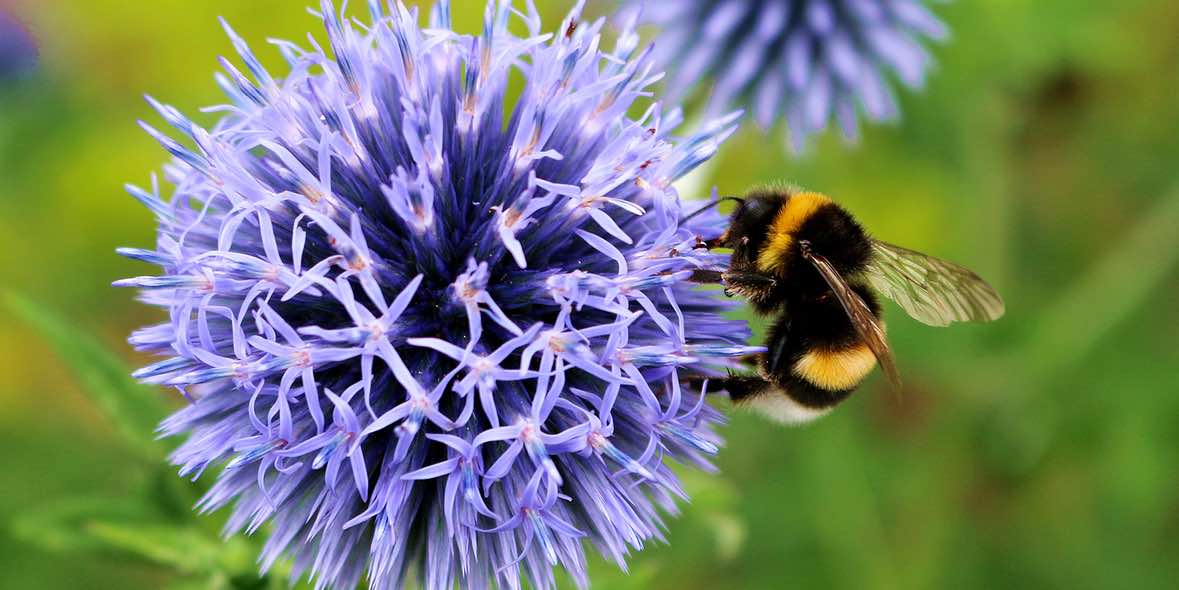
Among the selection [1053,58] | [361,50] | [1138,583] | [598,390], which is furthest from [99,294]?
[1138,583]

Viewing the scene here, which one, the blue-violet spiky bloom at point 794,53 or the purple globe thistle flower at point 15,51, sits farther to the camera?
the purple globe thistle flower at point 15,51

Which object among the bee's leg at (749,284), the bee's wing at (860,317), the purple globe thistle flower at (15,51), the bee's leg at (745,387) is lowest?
the purple globe thistle flower at (15,51)

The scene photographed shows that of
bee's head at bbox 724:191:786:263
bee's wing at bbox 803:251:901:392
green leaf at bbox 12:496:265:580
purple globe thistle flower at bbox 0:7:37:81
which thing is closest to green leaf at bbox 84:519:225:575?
green leaf at bbox 12:496:265:580

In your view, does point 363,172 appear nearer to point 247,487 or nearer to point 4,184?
point 247,487

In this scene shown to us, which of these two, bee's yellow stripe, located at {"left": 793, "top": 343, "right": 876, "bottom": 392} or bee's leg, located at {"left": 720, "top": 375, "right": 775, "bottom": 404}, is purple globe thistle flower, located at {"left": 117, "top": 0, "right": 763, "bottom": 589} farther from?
bee's yellow stripe, located at {"left": 793, "top": 343, "right": 876, "bottom": 392}

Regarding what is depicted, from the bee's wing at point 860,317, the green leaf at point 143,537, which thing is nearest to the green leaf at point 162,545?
the green leaf at point 143,537

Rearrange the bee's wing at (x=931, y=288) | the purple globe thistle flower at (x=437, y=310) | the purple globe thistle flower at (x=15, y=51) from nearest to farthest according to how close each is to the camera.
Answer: the purple globe thistle flower at (x=437, y=310) < the bee's wing at (x=931, y=288) < the purple globe thistle flower at (x=15, y=51)

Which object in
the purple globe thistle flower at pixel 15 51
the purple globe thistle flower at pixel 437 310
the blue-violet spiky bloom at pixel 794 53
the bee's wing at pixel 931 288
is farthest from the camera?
the purple globe thistle flower at pixel 15 51

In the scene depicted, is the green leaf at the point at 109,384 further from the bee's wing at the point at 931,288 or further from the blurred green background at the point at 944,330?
the blurred green background at the point at 944,330
